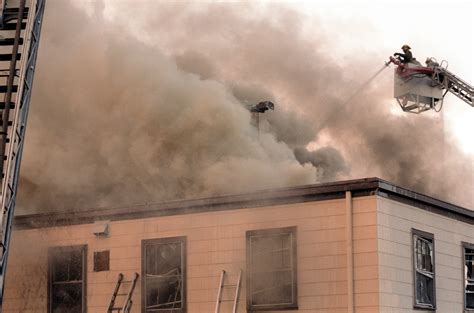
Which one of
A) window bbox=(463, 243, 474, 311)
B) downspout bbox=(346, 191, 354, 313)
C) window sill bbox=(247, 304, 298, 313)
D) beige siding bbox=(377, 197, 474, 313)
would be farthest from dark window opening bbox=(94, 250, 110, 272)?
window bbox=(463, 243, 474, 311)

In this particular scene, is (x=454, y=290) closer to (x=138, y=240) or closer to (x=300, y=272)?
(x=300, y=272)

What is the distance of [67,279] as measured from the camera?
23.3 meters

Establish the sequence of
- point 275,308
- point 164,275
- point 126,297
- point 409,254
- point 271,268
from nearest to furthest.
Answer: point 409,254 → point 275,308 → point 271,268 → point 164,275 → point 126,297

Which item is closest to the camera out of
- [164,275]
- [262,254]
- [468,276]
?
[262,254]

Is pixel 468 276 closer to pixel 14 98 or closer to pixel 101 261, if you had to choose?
pixel 101 261

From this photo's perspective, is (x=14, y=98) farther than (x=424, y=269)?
No

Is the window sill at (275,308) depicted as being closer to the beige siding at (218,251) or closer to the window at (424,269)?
the beige siding at (218,251)

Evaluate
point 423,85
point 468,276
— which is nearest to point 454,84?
point 423,85

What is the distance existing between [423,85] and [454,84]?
1.11 metres

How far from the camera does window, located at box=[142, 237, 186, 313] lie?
22.0 metres

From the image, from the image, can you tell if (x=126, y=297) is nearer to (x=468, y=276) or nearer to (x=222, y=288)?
(x=222, y=288)

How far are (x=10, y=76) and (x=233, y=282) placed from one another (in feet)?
19.5

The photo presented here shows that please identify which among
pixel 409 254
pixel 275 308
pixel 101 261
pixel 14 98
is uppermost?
pixel 14 98

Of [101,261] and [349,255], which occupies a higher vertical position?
[101,261]
